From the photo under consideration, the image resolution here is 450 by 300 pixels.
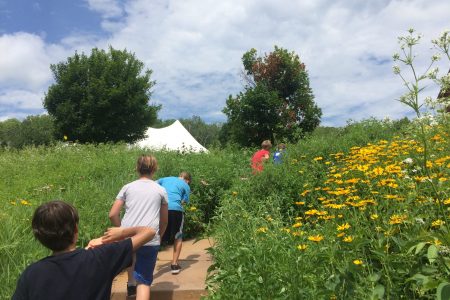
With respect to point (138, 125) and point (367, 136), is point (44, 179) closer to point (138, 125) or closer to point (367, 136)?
point (367, 136)

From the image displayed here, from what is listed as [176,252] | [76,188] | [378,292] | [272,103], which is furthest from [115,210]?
[272,103]

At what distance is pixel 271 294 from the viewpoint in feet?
9.62

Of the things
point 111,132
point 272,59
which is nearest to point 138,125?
point 111,132

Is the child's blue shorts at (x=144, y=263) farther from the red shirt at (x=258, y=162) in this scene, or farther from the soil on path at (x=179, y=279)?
the red shirt at (x=258, y=162)

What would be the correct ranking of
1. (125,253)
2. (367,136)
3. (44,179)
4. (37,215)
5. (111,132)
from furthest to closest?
(111,132), (367,136), (44,179), (125,253), (37,215)

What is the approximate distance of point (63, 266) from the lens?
74.1 inches

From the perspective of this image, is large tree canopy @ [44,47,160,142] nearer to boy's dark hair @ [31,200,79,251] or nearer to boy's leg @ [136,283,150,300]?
boy's leg @ [136,283,150,300]

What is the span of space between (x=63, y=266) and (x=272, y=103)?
16151 millimetres

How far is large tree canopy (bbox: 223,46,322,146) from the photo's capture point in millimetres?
17828

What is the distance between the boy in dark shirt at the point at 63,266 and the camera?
1.84m

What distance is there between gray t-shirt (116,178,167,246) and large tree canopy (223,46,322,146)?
13.4m

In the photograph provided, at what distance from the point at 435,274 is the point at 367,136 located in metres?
6.55

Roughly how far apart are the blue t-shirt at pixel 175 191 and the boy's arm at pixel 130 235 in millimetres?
3073

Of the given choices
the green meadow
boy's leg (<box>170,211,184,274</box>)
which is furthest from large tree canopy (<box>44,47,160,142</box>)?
boy's leg (<box>170,211,184,274</box>)
